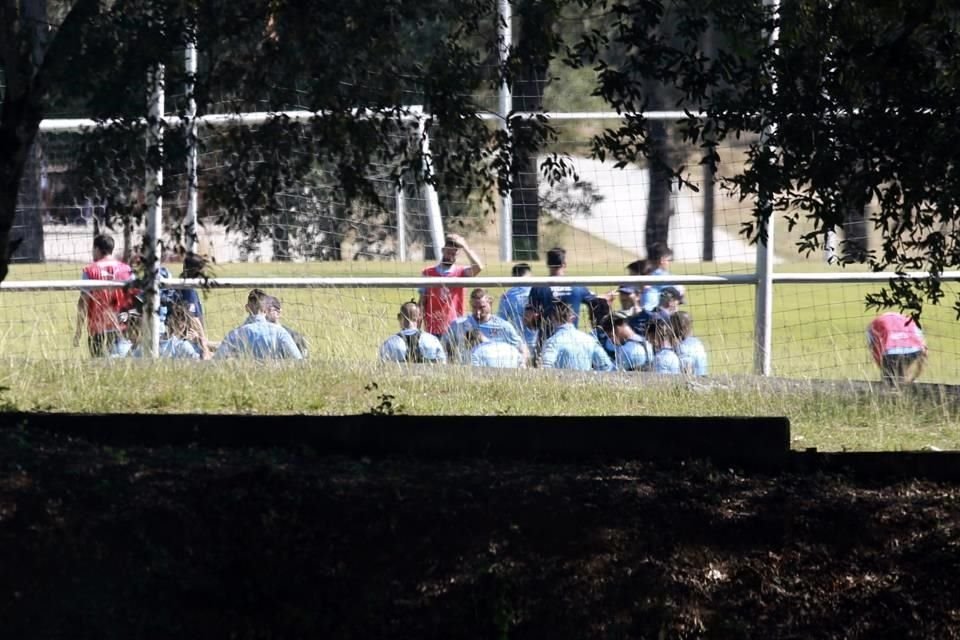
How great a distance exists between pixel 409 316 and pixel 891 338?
3.81m

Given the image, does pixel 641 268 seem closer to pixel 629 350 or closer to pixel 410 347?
pixel 629 350

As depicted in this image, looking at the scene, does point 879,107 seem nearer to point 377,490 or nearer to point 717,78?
point 717,78

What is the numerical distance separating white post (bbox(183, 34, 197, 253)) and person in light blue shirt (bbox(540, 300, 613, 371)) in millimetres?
4637

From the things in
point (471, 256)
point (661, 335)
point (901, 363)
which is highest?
point (471, 256)

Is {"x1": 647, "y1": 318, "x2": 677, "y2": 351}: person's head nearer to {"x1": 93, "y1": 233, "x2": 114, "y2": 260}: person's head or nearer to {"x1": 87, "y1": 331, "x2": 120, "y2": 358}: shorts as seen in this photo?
{"x1": 87, "y1": 331, "x2": 120, "y2": 358}: shorts

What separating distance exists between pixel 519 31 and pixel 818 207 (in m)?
1.66

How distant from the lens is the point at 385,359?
9844 mm

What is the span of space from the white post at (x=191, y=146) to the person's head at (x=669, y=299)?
214 inches

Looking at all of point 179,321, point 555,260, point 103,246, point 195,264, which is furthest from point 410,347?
point 195,264

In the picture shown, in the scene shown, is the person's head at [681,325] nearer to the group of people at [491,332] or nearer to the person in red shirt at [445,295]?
the group of people at [491,332]

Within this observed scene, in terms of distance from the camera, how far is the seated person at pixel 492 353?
10.1 meters

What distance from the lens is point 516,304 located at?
10703 mm

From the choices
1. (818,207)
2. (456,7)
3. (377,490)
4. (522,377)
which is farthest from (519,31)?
(522,377)

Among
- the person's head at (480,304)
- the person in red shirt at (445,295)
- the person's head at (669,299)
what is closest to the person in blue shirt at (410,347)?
the person in red shirt at (445,295)
